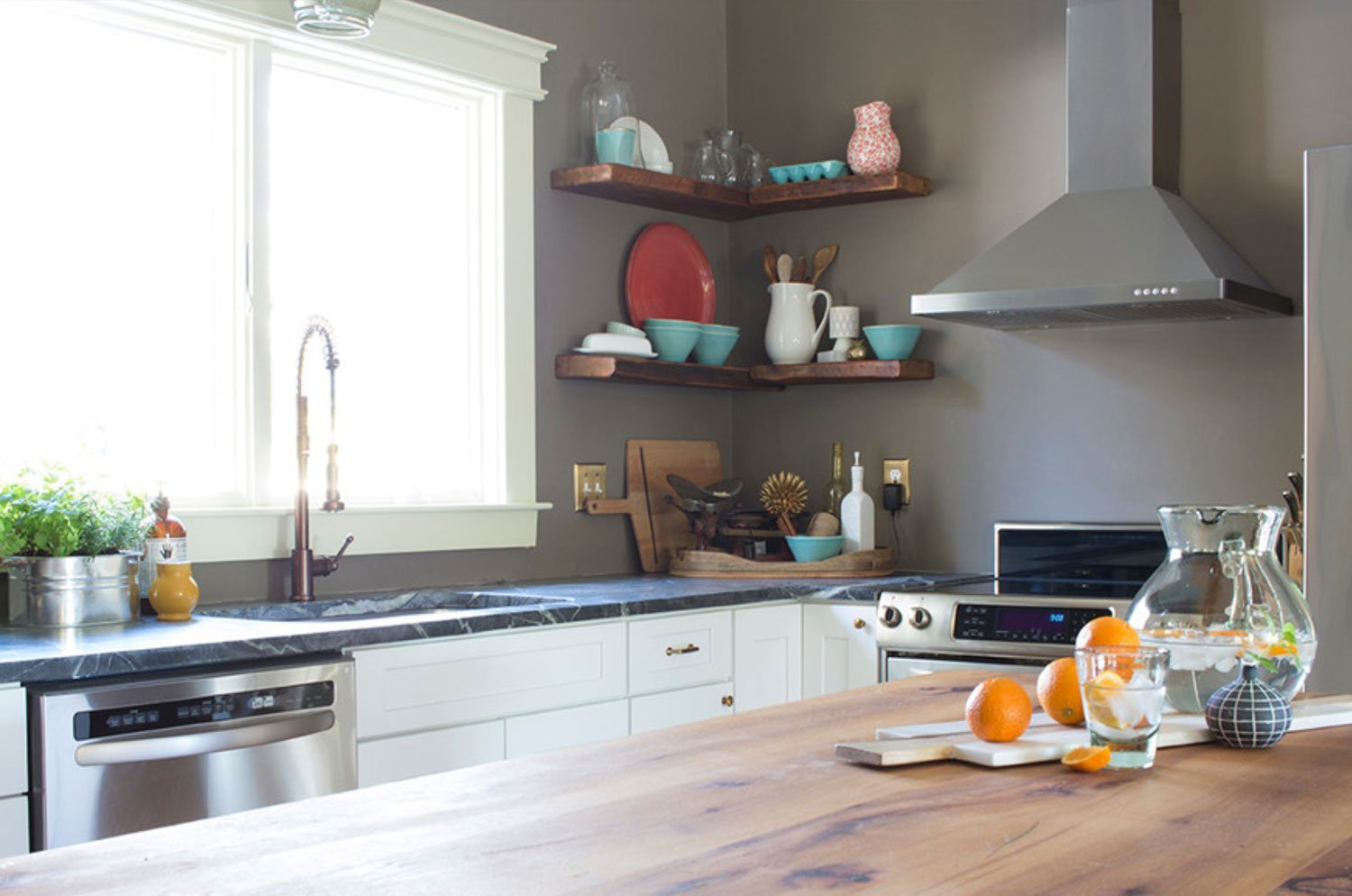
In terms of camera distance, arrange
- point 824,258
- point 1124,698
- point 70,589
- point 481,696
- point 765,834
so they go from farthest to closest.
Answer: point 824,258
point 481,696
point 70,589
point 1124,698
point 765,834

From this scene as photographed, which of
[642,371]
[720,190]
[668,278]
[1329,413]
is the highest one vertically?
[720,190]

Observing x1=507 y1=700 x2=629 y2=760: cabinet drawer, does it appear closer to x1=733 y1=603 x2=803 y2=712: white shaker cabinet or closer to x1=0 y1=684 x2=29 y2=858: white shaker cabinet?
x1=733 y1=603 x2=803 y2=712: white shaker cabinet

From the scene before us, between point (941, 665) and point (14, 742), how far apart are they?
2.11 metres

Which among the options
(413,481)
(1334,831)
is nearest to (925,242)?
(413,481)

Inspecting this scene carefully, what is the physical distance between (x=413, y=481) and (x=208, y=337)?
0.66 meters

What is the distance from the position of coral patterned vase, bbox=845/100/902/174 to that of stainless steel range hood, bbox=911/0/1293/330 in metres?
0.52

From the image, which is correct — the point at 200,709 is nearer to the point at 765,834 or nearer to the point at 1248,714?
the point at 765,834

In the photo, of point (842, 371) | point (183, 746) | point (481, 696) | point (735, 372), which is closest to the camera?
point (183, 746)

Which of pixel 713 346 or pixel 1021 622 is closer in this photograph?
pixel 1021 622

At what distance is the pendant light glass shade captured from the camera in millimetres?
3152

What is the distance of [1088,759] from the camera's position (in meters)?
1.53

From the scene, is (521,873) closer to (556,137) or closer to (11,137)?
(11,137)

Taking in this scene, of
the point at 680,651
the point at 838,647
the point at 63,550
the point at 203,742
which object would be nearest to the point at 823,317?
the point at 838,647

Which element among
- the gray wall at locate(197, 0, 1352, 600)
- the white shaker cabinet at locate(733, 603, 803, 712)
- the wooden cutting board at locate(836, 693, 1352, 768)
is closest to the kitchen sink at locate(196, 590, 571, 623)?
the gray wall at locate(197, 0, 1352, 600)
